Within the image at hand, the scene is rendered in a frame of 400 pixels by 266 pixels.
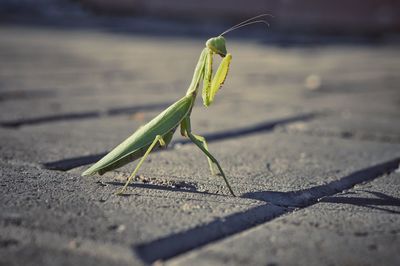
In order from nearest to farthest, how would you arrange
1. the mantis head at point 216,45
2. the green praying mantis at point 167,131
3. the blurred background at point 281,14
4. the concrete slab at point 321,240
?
the concrete slab at point 321,240 < the green praying mantis at point 167,131 < the mantis head at point 216,45 < the blurred background at point 281,14

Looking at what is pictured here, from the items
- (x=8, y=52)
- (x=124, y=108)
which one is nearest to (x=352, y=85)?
(x=124, y=108)

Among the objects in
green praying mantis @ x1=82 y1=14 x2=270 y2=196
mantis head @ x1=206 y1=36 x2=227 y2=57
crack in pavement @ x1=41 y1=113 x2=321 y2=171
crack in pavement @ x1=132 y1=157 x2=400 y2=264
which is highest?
mantis head @ x1=206 y1=36 x2=227 y2=57

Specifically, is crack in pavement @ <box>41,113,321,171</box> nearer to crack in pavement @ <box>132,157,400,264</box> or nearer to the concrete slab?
crack in pavement @ <box>132,157,400,264</box>

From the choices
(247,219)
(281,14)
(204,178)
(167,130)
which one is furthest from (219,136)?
(281,14)

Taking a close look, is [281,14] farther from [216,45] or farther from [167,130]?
[167,130]

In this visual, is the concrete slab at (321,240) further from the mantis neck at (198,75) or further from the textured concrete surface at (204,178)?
the mantis neck at (198,75)

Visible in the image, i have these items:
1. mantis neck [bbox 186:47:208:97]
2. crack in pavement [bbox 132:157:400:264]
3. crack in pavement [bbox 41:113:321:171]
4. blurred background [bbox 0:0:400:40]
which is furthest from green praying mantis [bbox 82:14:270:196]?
blurred background [bbox 0:0:400:40]

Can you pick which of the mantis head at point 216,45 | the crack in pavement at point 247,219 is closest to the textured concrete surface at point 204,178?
the crack in pavement at point 247,219
